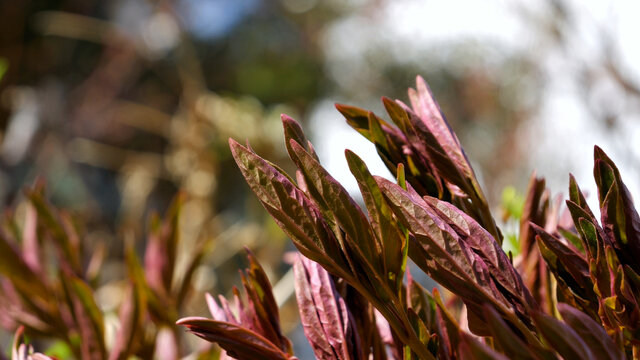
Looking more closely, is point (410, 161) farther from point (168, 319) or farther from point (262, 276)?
point (168, 319)

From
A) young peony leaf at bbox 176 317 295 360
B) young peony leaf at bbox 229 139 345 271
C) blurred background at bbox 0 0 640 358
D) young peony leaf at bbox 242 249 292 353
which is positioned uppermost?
blurred background at bbox 0 0 640 358

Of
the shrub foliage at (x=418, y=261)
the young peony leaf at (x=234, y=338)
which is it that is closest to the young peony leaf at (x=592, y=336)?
the shrub foliage at (x=418, y=261)

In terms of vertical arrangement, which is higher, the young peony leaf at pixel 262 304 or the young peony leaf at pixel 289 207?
the young peony leaf at pixel 289 207

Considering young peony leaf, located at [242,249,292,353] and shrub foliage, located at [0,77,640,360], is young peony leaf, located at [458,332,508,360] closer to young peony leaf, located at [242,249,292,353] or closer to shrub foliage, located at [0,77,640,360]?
shrub foliage, located at [0,77,640,360]

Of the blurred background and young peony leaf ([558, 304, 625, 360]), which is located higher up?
the blurred background

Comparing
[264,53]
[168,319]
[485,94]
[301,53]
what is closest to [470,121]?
[485,94]

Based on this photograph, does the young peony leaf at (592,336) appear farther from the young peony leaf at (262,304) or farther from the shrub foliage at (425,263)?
the young peony leaf at (262,304)

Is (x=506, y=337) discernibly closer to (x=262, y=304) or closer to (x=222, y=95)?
(x=262, y=304)

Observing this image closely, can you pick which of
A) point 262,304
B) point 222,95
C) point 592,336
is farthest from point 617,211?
point 222,95

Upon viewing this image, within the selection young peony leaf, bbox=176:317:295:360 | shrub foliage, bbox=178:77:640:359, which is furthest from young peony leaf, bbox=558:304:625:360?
young peony leaf, bbox=176:317:295:360

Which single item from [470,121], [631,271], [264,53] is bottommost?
[631,271]

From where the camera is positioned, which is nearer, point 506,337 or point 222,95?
point 506,337
